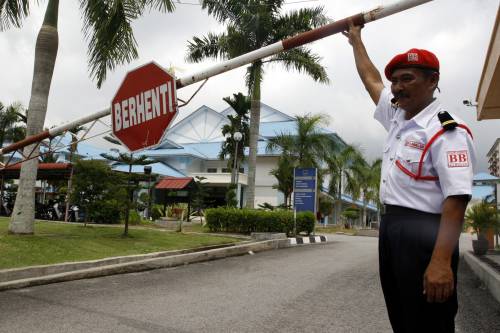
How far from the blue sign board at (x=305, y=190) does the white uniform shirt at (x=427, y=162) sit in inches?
667

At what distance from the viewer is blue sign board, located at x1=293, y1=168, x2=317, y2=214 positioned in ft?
63.2

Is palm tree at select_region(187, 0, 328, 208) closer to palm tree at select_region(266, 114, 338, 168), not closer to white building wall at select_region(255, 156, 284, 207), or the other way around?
palm tree at select_region(266, 114, 338, 168)

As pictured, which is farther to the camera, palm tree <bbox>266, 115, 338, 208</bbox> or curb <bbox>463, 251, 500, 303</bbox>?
palm tree <bbox>266, 115, 338, 208</bbox>

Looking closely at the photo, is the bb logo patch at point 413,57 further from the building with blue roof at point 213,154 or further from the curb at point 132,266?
the building with blue roof at point 213,154

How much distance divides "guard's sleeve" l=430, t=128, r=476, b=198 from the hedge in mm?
15423

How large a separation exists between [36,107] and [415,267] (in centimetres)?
970

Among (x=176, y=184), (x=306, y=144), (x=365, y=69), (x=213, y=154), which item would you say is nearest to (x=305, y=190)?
(x=306, y=144)

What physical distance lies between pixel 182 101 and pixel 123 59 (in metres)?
5.93

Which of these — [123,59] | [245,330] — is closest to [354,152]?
[123,59]

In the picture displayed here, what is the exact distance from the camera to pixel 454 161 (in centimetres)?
197

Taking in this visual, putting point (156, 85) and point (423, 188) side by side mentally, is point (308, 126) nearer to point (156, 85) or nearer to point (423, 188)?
point (156, 85)

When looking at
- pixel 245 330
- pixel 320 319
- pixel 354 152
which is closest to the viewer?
pixel 245 330

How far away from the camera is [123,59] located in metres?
10.4

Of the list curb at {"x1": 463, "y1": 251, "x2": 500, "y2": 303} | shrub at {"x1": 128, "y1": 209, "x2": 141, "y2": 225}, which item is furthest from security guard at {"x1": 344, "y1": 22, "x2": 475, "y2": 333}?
shrub at {"x1": 128, "y1": 209, "x2": 141, "y2": 225}
